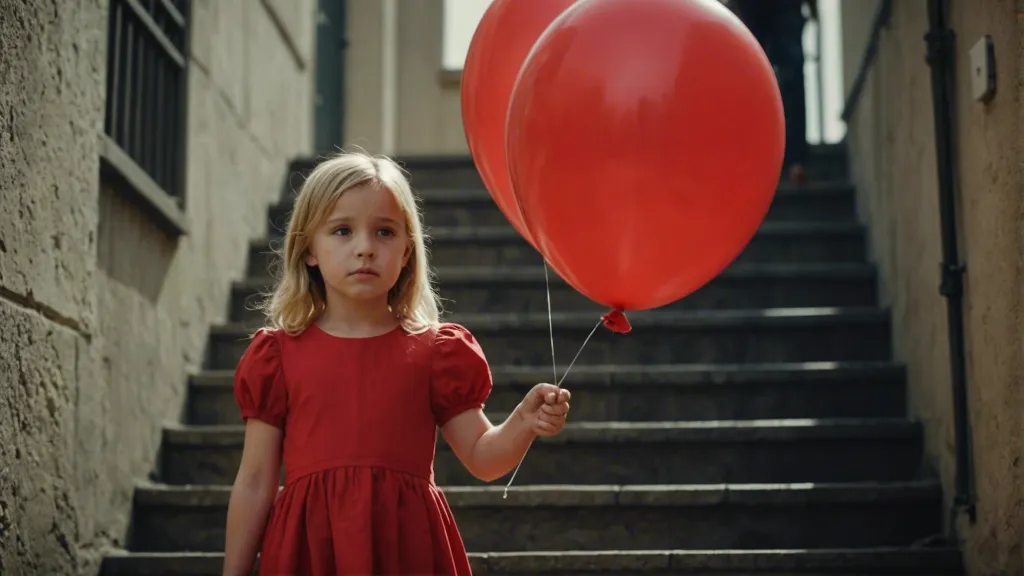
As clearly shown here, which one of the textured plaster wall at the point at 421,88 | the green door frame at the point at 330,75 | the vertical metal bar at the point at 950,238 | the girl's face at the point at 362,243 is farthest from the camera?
the textured plaster wall at the point at 421,88

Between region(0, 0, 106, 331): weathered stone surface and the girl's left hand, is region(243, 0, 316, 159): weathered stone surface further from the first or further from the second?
the girl's left hand

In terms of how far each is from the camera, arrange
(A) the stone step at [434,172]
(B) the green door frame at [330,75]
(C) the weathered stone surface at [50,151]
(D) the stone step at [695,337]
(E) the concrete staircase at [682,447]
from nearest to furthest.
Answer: (C) the weathered stone surface at [50,151] < (E) the concrete staircase at [682,447] < (D) the stone step at [695,337] < (A) the stone step at [434,172] < (B) the green door frame at [330,75]

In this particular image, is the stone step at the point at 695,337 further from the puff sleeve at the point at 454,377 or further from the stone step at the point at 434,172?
the puff sleeve at the point at 454,377

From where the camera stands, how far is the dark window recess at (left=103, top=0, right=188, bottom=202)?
404 cm

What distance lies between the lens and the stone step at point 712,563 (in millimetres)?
3484

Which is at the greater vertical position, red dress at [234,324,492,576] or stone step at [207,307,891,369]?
stone step at [207,307,891,369]

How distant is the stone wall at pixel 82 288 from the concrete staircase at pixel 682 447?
18 centimetres

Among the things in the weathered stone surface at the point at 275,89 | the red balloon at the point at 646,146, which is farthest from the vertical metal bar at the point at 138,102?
the red balloon at the point at 646,146

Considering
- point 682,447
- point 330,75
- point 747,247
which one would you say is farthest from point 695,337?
point 330,75

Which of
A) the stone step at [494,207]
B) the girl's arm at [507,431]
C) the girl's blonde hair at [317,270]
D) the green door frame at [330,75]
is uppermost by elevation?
the green door frame at [330,75]

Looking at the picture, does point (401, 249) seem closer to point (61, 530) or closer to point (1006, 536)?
point (61, 530)

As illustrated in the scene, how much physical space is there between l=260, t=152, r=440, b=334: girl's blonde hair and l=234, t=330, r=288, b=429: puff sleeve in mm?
86

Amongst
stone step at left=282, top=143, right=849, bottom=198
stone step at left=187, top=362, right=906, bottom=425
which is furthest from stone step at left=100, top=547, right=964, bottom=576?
stone step at left=282, top=143, right=849, bottom=198

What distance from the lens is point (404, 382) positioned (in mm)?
Answer: 2355
